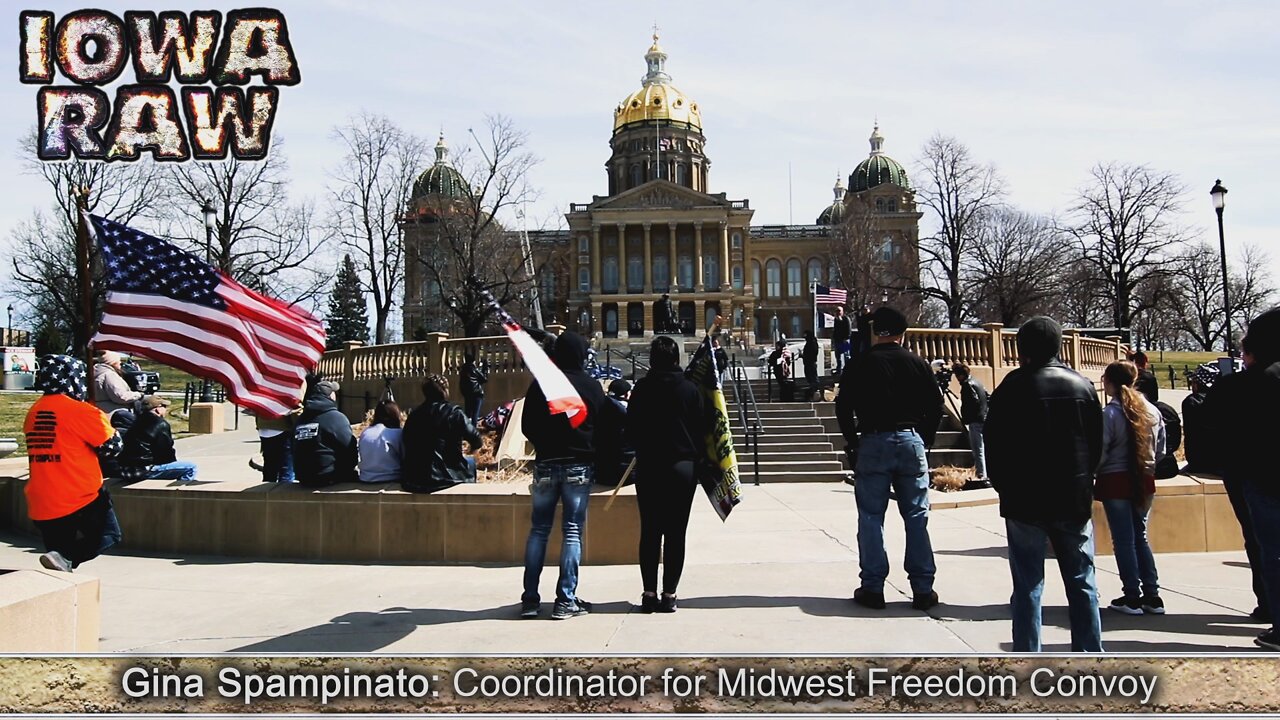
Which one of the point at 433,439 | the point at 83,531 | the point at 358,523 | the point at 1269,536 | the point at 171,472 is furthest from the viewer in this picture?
the point at 171,472

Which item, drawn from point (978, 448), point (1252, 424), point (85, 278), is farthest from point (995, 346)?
point (85, 278)

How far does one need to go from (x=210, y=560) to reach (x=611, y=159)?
11161 cm

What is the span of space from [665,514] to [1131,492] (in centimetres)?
313

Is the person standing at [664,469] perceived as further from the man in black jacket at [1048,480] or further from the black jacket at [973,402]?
the black jacket at [973,402]

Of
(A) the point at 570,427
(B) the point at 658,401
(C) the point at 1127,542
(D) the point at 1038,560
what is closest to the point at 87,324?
(A) the point at 570,427

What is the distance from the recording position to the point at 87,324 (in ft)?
25.0

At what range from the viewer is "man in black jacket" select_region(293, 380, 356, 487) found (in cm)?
881

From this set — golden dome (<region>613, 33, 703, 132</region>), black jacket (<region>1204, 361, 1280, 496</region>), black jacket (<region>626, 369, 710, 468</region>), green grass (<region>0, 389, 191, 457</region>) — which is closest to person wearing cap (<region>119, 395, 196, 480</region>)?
black jacket (<region>626, 369, 710, 468</region>)

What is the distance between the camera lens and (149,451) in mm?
9578

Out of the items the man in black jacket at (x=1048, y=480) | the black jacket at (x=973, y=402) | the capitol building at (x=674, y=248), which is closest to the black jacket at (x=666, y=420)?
the man in black jacket at (x=1048, y=480)

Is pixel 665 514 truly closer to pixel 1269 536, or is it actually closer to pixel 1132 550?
pixel 1132 550

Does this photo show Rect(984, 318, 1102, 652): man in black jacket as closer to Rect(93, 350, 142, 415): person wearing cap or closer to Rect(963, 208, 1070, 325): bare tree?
Rect(93, 350, 142, 415): person wearing cap

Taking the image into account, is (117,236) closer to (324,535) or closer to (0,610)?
(324,535)

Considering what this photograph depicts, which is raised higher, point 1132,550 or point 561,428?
point 561,428
